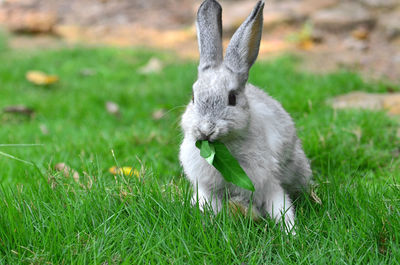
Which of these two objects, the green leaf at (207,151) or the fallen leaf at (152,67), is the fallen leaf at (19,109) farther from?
the green leaf at (207,151)

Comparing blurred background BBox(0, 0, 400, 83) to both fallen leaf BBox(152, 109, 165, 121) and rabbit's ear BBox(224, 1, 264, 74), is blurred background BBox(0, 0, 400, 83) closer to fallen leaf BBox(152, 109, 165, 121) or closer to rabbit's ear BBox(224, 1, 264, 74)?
fallen leaf BBox(152, 109, 165, 121)

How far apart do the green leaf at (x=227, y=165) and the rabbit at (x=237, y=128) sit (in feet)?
0.18

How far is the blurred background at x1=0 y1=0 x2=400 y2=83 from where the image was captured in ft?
24.5

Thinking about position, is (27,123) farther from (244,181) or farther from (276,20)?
(276,20)

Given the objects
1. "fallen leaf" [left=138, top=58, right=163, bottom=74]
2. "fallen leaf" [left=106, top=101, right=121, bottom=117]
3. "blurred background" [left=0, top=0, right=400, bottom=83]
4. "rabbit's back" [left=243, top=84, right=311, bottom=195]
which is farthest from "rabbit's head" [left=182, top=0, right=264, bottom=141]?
"fallen leaf" [left=138, top=58, right=163, bottom=74]

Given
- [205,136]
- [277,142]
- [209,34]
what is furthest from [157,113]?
[205,136]

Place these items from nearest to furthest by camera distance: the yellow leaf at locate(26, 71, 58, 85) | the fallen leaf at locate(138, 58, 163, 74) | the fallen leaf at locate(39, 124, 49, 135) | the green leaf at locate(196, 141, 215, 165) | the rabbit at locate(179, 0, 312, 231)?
the green leaf at locate(196, 141, 215, 165)
the rabbit at locate(179, 0, 312, 231)
the fallen leaf at locate(39, 124, 49, 135)
the yellow leaf at locate(26, 71, 58, 85)
the fallen leaf at locate(138, 58, 163, 74)

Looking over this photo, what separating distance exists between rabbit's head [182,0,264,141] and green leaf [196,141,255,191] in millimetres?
53

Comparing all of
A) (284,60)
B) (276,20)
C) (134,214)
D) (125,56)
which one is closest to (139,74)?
(125,56)

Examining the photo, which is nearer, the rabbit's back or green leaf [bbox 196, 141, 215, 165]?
green leaf [bbox 196, 141, 215, 165]

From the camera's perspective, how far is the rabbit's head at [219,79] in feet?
8.56

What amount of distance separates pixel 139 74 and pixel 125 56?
0.95 metres

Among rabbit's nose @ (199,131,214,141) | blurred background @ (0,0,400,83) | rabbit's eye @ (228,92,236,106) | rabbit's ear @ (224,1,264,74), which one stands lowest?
blurred background @ (0,0,400,83)

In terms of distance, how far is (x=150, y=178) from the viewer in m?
3.05
